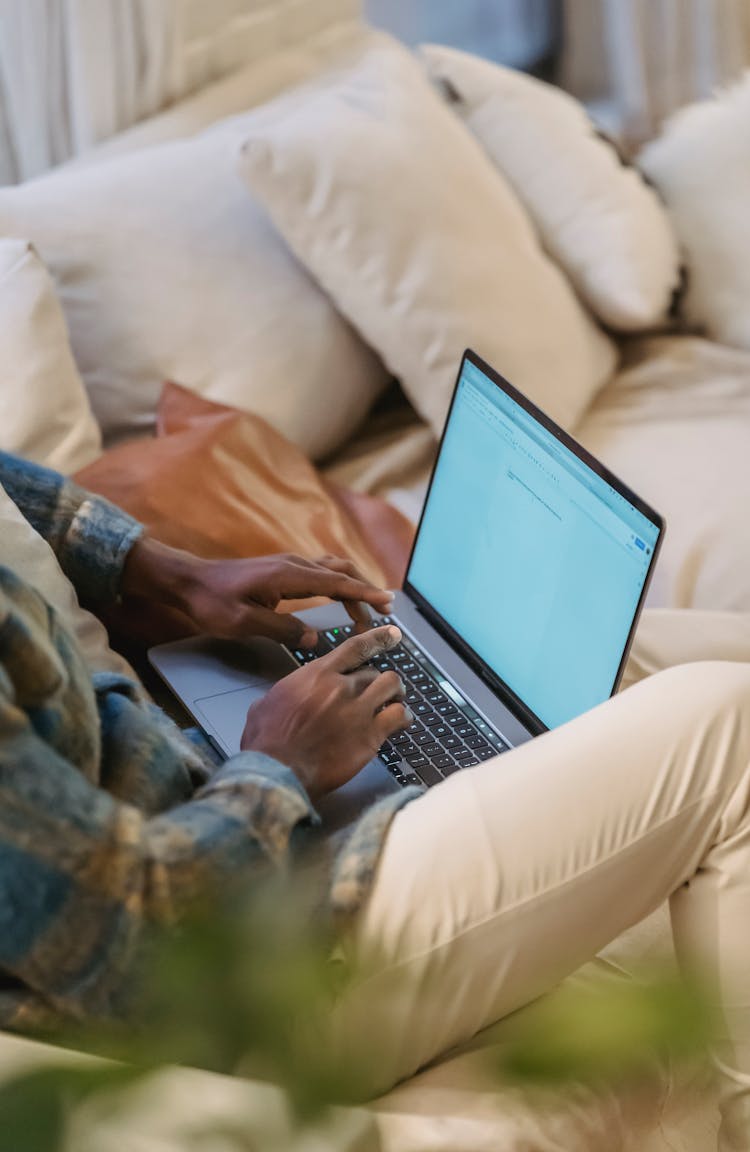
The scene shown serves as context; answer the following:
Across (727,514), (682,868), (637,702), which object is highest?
(637,702)

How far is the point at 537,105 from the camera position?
6.27ft

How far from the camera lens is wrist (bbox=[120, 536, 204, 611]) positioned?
1.17 meters

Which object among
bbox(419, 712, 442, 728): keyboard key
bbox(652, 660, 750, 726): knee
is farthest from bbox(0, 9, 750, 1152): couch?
bbox(652, 660, 750, 726): knee

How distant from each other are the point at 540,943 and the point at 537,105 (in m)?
1.45

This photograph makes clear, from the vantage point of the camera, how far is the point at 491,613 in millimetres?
1177

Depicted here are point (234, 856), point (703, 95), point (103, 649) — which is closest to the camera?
point (234, 856)

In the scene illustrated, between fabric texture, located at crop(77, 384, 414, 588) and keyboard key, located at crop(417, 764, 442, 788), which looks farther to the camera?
fabric texture, located at crop(77, 384, 414, 588)

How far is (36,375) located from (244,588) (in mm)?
364

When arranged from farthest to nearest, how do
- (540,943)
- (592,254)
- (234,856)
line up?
(592,254) < (540,943) < (234,856)

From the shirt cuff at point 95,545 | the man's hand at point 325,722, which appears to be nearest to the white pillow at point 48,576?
the shirt cuff at point 95,545

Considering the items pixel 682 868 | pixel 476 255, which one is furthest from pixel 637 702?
pixel 476 255

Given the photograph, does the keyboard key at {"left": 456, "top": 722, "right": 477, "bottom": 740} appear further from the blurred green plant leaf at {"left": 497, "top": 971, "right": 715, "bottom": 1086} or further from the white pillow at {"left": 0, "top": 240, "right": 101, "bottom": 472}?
the blurred green plant leaf at {"left": 497, "top": 971, "right": 715, "bottom": 1086}

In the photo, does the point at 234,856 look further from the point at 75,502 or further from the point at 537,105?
the point at 537,105

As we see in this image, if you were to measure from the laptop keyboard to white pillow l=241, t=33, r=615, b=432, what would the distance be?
1.69 feet
